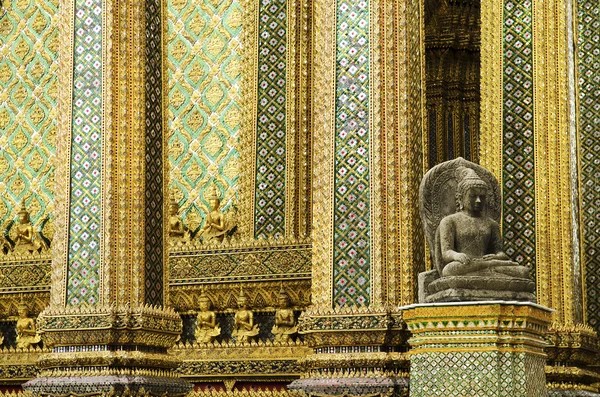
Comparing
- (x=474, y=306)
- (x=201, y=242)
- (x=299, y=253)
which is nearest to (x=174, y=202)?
(x=201, y=242)

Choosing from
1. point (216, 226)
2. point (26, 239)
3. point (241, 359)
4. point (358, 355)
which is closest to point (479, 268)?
point (358, 355)

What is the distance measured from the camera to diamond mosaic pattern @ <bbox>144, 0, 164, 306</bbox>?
12.4m

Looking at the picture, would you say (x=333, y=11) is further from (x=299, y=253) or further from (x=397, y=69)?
(x=299, y=253)

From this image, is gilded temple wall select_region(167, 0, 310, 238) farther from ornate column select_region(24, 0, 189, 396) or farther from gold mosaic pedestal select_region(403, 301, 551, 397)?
gold mosaic pedestal select_region(403, 301, 551, 397)

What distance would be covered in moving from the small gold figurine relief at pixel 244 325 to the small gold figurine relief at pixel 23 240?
2866 mm

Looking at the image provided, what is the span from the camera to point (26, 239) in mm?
16578

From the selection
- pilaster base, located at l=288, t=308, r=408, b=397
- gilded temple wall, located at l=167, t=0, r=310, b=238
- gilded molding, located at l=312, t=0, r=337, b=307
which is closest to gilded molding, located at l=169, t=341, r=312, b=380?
gilded temple wall, located at l=167, t=0, r=310, b=238

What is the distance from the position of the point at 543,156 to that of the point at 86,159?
3.85m

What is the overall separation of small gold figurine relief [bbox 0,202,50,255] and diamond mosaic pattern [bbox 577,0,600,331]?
6.12 m

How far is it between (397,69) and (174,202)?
478 centimetres

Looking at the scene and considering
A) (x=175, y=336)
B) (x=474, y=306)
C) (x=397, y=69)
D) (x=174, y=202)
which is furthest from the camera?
(x=174, y=202)

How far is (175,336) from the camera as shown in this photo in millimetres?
12500

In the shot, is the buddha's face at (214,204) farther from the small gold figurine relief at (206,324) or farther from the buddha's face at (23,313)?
the buddha's face at (23,313)

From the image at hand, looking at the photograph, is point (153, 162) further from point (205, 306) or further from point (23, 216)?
point (23, 216)
